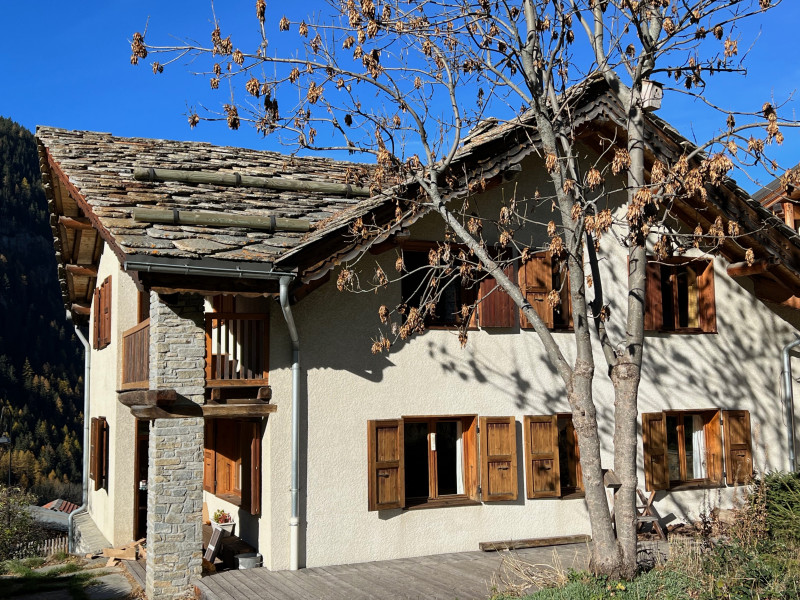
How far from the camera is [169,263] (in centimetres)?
898

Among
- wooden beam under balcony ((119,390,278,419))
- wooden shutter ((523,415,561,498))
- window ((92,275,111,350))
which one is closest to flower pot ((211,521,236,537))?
wooden beam under balcony ((119,390,278,419))

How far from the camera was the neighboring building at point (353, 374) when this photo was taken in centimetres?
956

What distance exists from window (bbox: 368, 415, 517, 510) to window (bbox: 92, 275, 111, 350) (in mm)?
5966

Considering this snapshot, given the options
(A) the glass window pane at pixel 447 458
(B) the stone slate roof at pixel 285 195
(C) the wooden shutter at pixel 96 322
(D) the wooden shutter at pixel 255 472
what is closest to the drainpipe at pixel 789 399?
(B) the stone slate roof at pixel 285 195

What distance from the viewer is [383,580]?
945cm

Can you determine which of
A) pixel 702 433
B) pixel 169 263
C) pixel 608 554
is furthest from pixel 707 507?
pixel 169 263

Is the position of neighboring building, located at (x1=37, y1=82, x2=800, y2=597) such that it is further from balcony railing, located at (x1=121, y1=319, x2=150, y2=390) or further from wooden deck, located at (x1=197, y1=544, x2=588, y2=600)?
wooden deck, located at (x1=197, y1=544, x2=588, y2=600)

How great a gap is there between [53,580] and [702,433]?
9609 mm

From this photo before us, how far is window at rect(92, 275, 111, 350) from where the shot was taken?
1424 centimetres

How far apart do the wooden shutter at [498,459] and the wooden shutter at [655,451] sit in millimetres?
2194

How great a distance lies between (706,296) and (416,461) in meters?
5.44

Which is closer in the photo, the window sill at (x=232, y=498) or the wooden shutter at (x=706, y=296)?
the window sill at (x=232, y=498)

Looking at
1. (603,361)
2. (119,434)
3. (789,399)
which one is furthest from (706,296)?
(119,434)

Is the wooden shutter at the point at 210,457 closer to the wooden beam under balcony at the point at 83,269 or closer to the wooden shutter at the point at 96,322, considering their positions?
the wooden shutter at the point at 96,322
